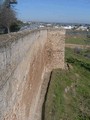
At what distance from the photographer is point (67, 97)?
63.5 ft

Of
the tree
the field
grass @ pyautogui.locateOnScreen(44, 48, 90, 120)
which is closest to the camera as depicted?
the field

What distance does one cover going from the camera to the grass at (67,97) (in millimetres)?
15892

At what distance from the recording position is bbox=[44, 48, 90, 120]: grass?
15892 mm

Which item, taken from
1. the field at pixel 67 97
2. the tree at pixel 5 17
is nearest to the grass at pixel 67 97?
the field at pixel 67 97

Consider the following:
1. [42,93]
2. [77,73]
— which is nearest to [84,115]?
[42,93]

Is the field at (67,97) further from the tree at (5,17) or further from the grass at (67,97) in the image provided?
the tree at (5,17)

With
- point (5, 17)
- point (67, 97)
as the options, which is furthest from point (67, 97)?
point (5, 17)

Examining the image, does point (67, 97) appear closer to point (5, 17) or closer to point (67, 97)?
point (67, 97)

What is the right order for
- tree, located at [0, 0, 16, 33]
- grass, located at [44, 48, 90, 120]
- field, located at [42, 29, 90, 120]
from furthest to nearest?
tree, located at [0, 0, 16, 33] → grass, located at [44, 48, 90, 120] → field, located at [42, 29, 90, 120]

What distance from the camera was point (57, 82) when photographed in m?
20.2

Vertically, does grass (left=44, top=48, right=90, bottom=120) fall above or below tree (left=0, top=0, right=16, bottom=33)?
below

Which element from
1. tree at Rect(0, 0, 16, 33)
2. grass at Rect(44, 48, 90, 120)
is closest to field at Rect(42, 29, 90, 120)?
grass at Rect(44, 48, 90, 120)

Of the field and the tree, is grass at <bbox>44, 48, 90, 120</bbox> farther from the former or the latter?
the tree

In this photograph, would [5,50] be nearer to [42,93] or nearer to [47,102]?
[47,102]
